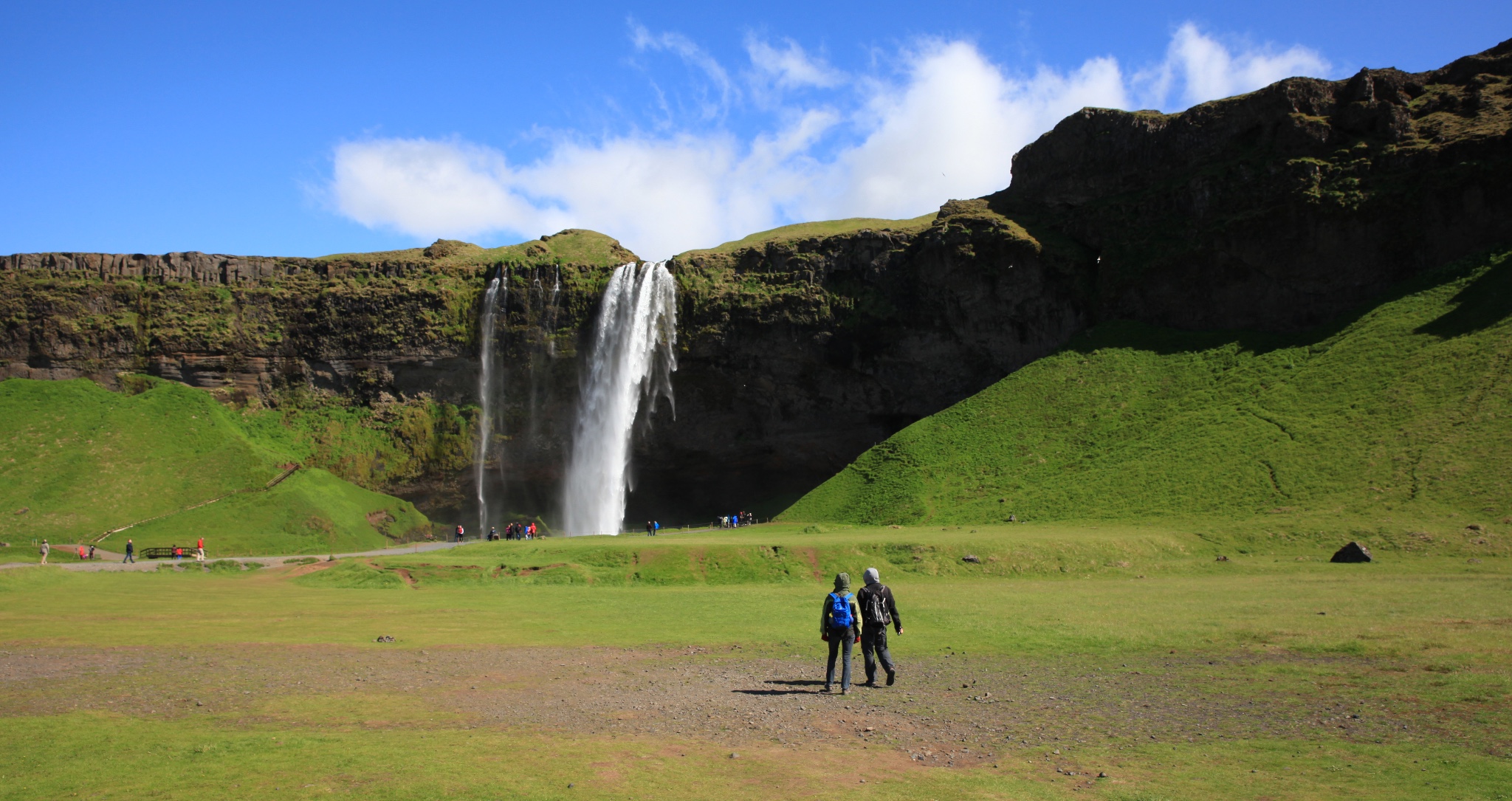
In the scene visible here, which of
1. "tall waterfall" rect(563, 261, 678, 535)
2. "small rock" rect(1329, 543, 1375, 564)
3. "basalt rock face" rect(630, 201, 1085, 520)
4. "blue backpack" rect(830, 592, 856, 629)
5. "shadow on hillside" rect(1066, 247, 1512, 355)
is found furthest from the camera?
"tall waterfall" rect(563, 261, 678, 535)

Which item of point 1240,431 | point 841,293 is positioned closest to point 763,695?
point 1240,431

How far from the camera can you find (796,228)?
67.6 meters

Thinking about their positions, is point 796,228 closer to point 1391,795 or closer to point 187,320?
point 187,320

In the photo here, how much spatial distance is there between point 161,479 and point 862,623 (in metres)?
53.2

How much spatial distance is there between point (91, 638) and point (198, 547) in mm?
26073

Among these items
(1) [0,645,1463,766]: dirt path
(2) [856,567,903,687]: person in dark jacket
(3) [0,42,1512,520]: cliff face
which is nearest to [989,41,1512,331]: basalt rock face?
(3) [0,42,1512,520]: cliff face

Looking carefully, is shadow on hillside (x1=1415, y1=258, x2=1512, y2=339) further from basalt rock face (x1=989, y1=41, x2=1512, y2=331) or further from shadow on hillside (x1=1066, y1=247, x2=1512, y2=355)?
basalt rock face (x1=989, y1=41, x2=1512, y2=331)

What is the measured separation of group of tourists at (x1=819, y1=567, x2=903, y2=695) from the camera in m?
13.1

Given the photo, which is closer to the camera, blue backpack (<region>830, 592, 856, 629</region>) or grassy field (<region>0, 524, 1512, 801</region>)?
grassy field (<region>0, 524, 1512, 801</region>)

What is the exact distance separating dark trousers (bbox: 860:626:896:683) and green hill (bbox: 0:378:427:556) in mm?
41360

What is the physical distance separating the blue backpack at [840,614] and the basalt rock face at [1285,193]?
4953 cm

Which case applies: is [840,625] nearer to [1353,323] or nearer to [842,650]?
[842,650]

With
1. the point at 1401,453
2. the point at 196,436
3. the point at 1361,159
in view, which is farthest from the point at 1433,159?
the point at 196,436

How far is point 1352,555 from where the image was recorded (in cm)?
2964
